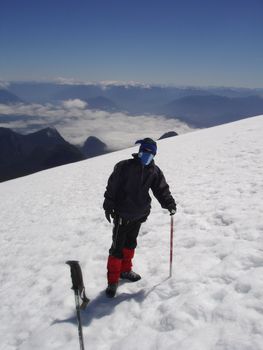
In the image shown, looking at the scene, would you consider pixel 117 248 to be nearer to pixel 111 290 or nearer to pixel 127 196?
pixel 111 290

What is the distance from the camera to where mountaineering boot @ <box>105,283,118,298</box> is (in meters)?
6.63

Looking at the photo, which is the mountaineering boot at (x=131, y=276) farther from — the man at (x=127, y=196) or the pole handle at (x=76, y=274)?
→ the pole handle at (x=76, y=274)

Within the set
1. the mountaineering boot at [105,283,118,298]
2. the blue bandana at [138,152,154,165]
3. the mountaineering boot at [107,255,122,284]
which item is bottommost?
the mountaineering boot at [105,283,118,298]

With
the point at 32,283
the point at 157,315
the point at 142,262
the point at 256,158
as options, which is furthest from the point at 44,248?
the point at 256,158

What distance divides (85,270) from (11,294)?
6.10 feet

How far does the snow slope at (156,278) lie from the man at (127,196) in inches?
31.5

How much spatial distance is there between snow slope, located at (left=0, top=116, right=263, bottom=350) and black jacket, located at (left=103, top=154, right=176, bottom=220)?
168 cm

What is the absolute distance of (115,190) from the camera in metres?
6.56

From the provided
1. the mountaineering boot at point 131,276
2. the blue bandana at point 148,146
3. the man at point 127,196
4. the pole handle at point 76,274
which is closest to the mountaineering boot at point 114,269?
the man at point 127,196

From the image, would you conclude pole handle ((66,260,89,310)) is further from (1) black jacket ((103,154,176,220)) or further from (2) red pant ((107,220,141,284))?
(1) black jacket ((103,154,176,220))

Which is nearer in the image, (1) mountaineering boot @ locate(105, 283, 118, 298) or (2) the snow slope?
(2) the snow slope

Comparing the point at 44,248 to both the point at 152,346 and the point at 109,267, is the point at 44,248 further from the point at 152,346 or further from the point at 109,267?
the point at 152,346

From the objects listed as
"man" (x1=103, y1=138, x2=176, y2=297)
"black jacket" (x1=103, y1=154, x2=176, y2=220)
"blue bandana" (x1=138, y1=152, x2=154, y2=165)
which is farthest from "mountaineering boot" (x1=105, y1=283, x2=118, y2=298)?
"blue bandana" (x1=138, y1=152, x2=154, y2=165)

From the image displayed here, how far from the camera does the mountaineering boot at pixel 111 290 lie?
663 cm
